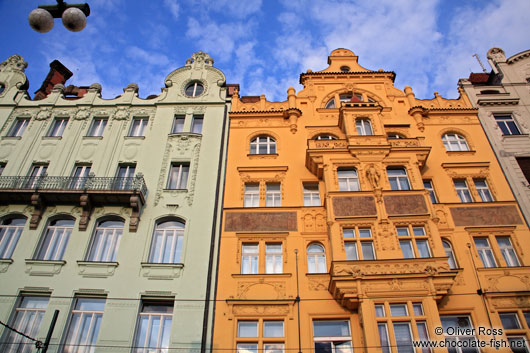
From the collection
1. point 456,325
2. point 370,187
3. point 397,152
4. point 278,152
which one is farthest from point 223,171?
point 456,325

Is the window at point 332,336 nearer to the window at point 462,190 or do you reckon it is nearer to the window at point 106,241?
the window at point 462,190

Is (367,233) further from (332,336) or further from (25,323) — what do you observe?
(25,323)

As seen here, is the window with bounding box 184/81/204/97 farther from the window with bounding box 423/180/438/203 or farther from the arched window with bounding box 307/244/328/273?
the window with bounding box 423/180/438/203

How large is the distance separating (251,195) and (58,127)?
12250 mm

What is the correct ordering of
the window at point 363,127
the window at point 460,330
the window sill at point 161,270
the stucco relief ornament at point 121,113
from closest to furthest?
the window at point 460,330
the window sill at point 161,270
the window at point 363,127
the stucco relief ornament at point 121,113

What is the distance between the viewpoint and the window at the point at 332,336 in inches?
578

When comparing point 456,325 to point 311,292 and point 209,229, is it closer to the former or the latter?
point 311,292

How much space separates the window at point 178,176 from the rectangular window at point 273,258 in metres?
5.50

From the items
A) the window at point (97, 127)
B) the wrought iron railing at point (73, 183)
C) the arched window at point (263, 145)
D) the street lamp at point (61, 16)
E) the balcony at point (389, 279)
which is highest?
the window at point (97, 127)

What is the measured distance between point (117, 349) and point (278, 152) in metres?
12.0

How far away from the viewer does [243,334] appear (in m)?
15.4

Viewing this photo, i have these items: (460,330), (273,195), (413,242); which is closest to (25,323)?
(273,195)

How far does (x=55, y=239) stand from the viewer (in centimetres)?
1800

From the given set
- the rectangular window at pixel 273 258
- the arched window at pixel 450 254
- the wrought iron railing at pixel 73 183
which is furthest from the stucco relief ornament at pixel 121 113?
the arched window at pixel 450 254
